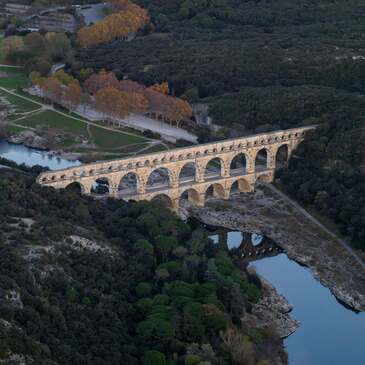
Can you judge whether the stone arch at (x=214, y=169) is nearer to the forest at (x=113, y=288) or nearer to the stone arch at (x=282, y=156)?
the stone arch at (x=282, y=156)

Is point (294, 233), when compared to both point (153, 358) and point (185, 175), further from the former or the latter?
point (153, 358)

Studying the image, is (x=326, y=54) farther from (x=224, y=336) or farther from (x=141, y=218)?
(x=224, y=336)

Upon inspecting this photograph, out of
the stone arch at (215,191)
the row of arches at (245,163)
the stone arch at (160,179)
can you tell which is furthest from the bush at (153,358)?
the stone arch at (215,191)

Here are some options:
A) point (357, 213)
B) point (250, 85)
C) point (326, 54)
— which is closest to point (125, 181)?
point (357, 213)

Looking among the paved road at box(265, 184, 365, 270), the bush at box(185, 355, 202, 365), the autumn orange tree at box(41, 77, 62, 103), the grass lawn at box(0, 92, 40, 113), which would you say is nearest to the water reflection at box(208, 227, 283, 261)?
the paved road at box(265, 184, 365, 270)

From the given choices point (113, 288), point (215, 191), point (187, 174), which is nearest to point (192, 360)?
point (113, 288)

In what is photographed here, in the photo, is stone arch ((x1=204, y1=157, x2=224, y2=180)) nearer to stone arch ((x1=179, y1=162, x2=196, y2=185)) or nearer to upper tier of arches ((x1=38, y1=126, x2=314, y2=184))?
upper tier of arches ((x1=38, y1=126, x2=314, y2=184))
